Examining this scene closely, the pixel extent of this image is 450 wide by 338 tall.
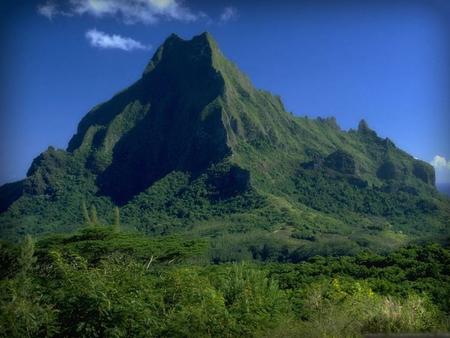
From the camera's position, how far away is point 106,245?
1505 centimetres

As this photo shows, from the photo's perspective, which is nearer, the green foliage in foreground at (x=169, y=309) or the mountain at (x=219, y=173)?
the green foliage in foreground at (x=169, y=309)

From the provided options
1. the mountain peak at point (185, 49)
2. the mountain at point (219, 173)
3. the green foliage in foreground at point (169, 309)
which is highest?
the mountain peak at point (185, 49)

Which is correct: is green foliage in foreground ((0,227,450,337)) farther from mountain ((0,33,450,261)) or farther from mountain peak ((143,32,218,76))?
mountain peak ((143,32,218,76))

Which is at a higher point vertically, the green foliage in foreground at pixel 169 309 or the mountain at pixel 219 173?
the mountain at pixel 219 173

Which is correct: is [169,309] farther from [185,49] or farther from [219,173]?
[185,49]

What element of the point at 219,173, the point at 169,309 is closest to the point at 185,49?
the point at 219,173

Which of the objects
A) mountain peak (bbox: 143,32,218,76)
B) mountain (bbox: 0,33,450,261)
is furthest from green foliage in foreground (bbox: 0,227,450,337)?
mountain peak (bbox: 143,32,218,76)

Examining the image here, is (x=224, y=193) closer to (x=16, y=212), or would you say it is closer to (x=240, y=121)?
(x=240, y=121)

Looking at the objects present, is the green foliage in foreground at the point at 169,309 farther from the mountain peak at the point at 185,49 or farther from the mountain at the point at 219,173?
the mountain peak at the point at 185,49

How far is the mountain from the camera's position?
75812 millimetres

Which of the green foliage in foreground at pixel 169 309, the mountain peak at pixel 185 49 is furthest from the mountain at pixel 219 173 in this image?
the green foliage in foreground at pixel 169 309

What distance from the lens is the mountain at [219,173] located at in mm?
75812

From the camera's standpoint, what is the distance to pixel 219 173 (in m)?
91.6

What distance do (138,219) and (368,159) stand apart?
54.0 metres
